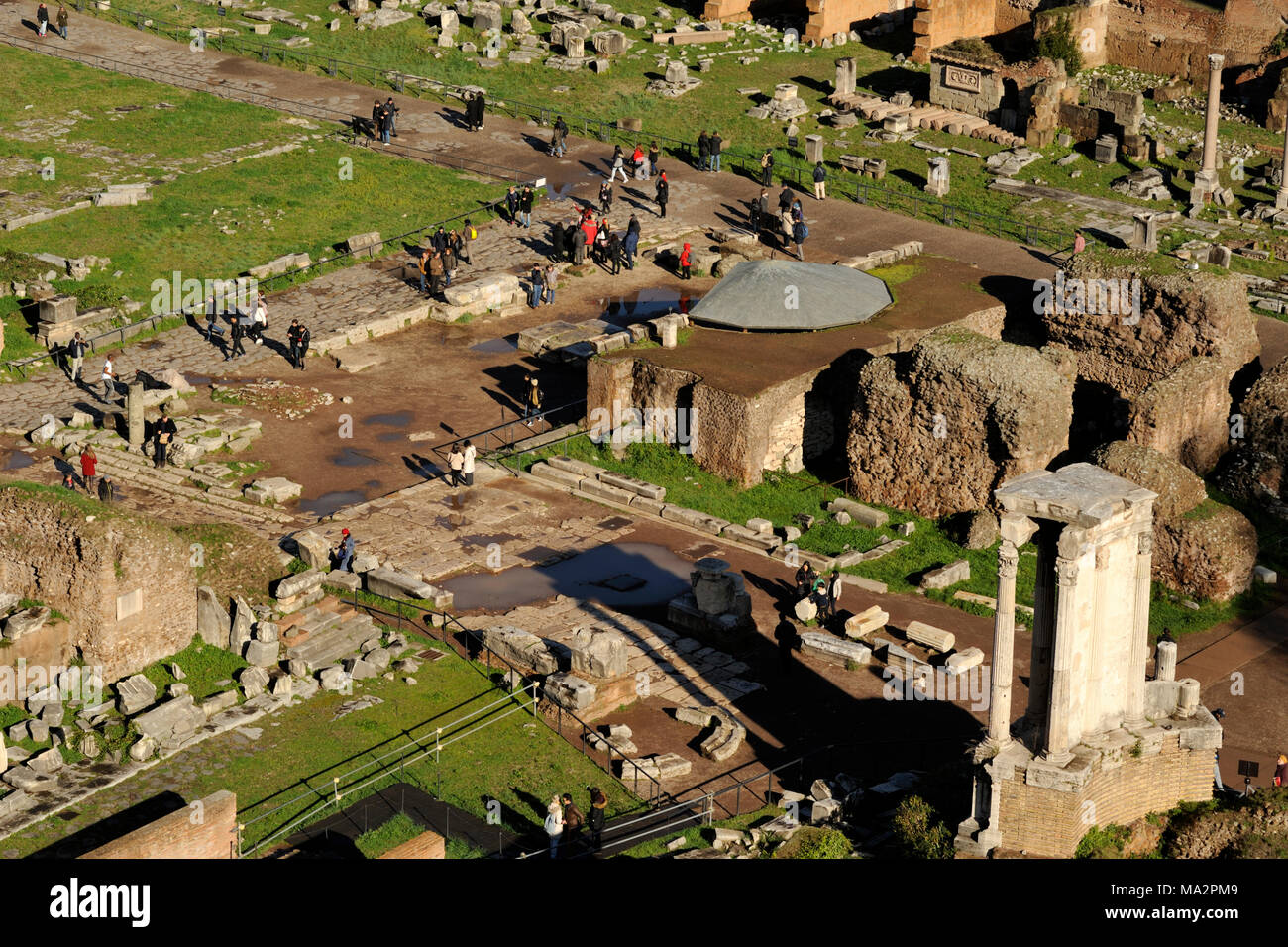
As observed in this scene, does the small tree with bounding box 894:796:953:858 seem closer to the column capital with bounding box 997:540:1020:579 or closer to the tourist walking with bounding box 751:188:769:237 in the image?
the column capital with bounding box 997:540:1020:579

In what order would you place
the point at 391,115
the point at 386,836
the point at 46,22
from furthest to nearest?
1. the point at 46,22
2. the point at 391,115
3. the point at 386,836

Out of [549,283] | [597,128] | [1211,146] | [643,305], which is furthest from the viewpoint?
[597,128]

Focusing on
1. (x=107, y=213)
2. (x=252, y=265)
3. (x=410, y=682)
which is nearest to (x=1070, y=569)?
(x=410, y=682)

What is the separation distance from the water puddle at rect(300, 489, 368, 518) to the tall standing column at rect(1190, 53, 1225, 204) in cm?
2809

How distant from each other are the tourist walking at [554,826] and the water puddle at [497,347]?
22134 mm

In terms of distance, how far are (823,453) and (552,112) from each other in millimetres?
24422

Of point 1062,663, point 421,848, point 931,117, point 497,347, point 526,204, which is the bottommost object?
point 421,848

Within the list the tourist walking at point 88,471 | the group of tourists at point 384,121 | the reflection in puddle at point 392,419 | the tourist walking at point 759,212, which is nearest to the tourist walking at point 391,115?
the group of tourists at point 384,121

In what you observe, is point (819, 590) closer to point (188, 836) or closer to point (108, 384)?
point (188, 836)

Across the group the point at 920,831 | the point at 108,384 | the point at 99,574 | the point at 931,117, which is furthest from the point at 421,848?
the point at 931,117

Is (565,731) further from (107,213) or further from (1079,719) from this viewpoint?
(107,213)

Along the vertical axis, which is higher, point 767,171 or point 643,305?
point 767,171

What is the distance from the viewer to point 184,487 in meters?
45.9

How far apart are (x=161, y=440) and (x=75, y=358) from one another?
223 inches
